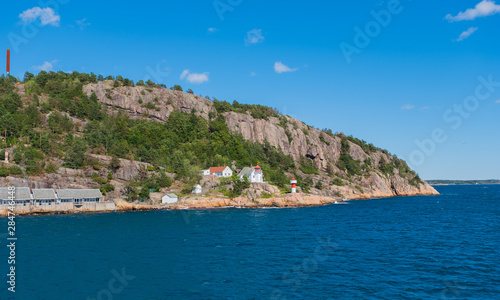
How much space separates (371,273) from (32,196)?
86865 mm

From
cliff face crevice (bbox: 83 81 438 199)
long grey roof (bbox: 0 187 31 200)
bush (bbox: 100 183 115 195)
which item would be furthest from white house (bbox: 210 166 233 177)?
long grey roof (bbox: 0 187 31 200)

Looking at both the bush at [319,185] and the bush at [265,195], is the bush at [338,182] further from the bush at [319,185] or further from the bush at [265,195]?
the bush at [265,195]

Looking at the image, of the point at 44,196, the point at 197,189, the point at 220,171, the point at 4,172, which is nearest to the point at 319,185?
the point at 220,171

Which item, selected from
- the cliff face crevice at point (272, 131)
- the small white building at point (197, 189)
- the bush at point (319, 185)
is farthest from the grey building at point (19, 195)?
the bush at point (319, 185)

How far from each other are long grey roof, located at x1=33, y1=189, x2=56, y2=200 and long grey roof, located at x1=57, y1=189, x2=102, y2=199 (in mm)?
1656

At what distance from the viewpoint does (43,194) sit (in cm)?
9075

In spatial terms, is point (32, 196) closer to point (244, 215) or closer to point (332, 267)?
point (244, 215)

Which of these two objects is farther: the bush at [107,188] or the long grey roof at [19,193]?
the bush at [107,188]

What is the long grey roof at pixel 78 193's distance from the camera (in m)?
93.5

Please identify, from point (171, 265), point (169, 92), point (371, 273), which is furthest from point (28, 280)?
point (169, 92)

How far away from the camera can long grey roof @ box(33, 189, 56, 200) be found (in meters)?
89.5

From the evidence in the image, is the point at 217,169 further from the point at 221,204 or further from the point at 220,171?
the point at 221,204

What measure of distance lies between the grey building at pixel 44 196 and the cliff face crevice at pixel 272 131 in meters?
77.7

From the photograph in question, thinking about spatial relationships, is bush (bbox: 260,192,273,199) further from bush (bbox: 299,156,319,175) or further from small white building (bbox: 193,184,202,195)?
bush (bbox: 299,156,319,175)
